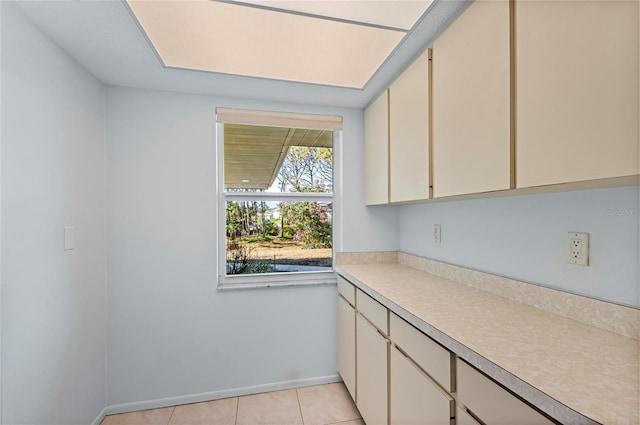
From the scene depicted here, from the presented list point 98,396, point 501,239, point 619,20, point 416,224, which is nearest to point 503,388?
point 501,239

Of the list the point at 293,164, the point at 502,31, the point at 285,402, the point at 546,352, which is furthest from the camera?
the point at 293,164

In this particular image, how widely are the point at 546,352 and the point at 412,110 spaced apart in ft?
4.03

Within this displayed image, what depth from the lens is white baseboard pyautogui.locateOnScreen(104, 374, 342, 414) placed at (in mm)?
1995

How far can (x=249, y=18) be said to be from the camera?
131 cm

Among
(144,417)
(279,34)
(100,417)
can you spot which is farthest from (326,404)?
(279,34)

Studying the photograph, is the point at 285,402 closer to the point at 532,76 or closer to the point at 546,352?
the point at 546,352

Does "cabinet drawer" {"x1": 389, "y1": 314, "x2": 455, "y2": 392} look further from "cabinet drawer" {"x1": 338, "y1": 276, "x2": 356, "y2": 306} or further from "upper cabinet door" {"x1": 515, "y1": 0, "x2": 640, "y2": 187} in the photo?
"upper cabinet door" {"x1": 515, "y1": 0, "x2": 640, "y2": 187}

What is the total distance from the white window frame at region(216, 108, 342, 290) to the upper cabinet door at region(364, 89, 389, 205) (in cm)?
23

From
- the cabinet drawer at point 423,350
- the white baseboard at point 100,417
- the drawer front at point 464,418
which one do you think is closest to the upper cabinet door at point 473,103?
the cabinet drawer at point 423,350

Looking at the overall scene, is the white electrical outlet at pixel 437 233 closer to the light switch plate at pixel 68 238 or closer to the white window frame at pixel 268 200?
the white window frame at pixel 268 200

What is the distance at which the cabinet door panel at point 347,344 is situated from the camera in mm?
1941

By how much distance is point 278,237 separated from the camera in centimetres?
236

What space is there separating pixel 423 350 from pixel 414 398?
228 millimetres

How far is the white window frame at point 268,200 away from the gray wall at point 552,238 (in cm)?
87
